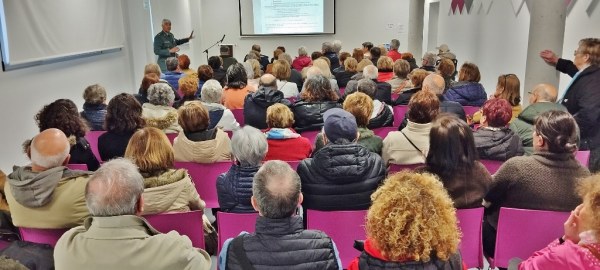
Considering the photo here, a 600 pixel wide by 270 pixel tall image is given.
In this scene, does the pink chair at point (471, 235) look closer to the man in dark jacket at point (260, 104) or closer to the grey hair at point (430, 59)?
the man in dark jacket at point (260, 104)

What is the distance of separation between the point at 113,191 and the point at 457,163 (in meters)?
1.67

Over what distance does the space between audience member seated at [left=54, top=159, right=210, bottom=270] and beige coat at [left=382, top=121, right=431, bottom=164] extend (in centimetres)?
180

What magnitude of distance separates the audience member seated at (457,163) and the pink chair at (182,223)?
122cm

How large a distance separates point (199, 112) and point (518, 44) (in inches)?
220

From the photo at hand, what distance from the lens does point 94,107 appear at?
4762mm

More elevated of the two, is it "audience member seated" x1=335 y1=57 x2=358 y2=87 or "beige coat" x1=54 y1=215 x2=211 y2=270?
"audience member seated" x1=335 y1=57 x2=358 y2=87

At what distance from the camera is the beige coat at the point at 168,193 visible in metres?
2.58

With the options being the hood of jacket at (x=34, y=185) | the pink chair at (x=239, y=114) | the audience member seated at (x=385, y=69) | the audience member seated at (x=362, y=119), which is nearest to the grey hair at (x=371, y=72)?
the audience member seated at (x=385, y=69)

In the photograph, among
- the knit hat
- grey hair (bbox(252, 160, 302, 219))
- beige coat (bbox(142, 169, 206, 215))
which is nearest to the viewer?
grey hair (bbox(252, 160, 302, 219))

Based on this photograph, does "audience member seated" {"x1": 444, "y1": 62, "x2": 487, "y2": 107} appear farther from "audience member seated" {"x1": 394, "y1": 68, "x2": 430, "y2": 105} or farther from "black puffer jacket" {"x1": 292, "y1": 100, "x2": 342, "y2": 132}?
"black puffer jacket" {"x1": 292, "y1": 100, "x2": 342, "y2": 132}

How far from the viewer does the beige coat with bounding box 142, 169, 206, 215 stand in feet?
8.47

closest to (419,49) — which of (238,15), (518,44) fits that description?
(238,15)

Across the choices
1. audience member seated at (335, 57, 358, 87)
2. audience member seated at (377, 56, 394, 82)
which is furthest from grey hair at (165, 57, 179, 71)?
audience member seated at (377, 56, 394, 82)

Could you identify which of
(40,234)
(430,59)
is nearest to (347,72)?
(430,59)
